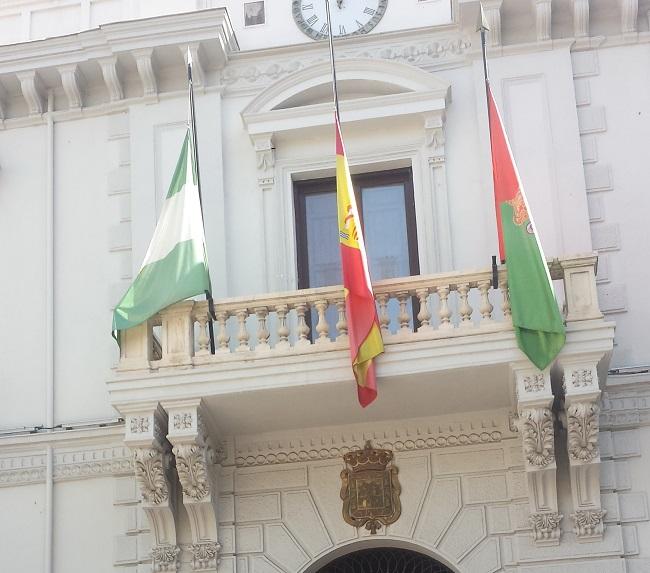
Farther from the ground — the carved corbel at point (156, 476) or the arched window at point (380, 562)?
the carved corbel at point (156, 476)

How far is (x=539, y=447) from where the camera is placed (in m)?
13.1

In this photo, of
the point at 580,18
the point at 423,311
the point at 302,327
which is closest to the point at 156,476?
the point at 302,327

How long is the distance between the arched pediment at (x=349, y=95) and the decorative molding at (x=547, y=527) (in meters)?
4.18

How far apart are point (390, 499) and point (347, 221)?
2.52m

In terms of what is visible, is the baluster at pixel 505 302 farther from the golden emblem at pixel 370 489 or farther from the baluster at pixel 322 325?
the golden emblem at pixel 370 489

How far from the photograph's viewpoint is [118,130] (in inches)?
624

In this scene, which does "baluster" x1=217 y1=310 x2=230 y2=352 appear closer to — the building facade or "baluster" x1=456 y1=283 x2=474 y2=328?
the building facade

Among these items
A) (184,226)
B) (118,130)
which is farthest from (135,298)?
(118,130)

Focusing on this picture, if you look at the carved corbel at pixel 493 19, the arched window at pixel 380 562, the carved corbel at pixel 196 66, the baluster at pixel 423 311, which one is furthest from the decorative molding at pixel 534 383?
the carved corbel at pixel 196 66

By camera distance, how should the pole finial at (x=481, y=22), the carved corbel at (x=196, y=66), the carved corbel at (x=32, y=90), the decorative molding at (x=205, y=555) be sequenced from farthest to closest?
the carved corbel at (x=32, y=90) → the carved corbel at (x=196, y=66) → the pole finial at (x=481, y=22) → the decorative molding at (x=205, y=555)

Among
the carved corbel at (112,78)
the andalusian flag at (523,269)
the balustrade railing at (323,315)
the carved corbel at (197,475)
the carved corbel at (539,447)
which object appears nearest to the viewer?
the andalusian flag at (523,269)

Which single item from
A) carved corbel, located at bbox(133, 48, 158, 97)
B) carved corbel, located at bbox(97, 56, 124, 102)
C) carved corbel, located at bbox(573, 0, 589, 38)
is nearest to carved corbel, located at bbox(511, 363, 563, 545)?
carved corbel, located at bbox(573, 0, 589, 38)

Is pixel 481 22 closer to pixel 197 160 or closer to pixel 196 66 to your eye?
pixel 196 66

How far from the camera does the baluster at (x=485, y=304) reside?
1327 centimetres
